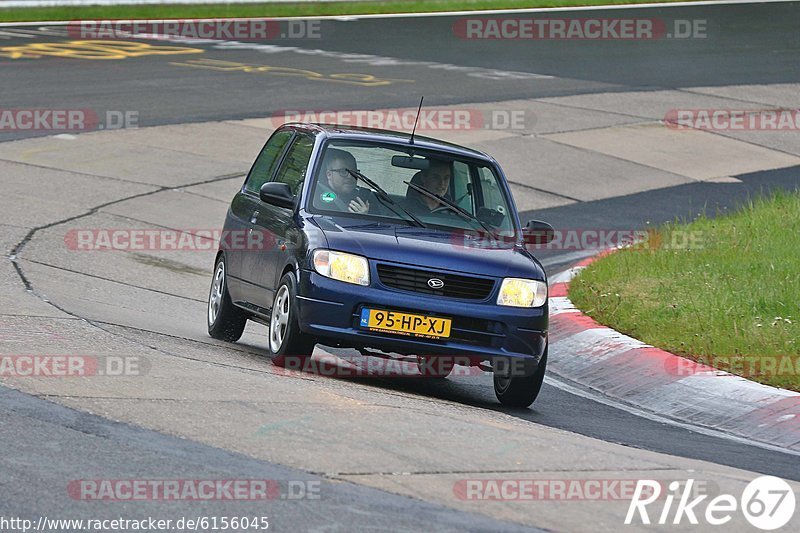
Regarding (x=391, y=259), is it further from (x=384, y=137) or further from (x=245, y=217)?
(x=245, y=217)

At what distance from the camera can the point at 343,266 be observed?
8773mm

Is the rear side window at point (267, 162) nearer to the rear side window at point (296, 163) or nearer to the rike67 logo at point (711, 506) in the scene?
the rear side window at point (296, 163)

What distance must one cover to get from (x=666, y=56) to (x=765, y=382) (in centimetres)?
2250

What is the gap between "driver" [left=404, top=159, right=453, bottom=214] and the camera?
9.64m

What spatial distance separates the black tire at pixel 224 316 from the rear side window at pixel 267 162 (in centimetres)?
59

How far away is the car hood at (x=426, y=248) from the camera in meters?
8.80

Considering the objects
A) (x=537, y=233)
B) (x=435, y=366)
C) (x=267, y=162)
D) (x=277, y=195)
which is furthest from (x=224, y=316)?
(x=537, y=233)

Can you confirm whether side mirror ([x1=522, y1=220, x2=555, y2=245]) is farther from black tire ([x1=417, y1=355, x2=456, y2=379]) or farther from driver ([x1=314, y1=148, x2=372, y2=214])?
driver ([x1=314, y1=148, x2=372, y2=214])

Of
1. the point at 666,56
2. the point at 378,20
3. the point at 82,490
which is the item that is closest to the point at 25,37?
the point at 378,20

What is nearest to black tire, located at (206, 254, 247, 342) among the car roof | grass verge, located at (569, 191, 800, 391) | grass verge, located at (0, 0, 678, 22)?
the car roof

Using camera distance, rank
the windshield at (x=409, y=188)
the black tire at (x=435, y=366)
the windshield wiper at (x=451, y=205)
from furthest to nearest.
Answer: the windshield wiper at (x=451, y=205) < the windshield at (x=409, y=188) < the black tire at (x=435, y=366)

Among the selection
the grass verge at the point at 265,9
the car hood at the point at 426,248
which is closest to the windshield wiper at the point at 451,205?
the car hood at the point at 426,248

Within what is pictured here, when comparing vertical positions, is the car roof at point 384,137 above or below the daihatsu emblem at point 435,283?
above

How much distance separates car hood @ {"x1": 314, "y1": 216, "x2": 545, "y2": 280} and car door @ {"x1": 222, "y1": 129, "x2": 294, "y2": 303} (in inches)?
46.8
